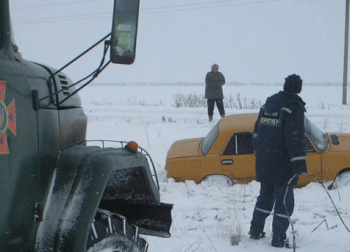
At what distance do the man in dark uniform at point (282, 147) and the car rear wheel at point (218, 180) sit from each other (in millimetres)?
2627

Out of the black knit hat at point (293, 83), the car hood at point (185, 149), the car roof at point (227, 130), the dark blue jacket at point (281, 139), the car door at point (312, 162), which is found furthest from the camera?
the car hood at point (185, 149)

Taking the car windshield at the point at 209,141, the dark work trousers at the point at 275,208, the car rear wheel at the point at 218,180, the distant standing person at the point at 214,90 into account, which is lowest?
the car rear wheel at the point at 218,180

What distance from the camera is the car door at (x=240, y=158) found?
7711 mm

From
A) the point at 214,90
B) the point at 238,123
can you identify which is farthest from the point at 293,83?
the point at 214,90

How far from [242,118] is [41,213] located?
235 inches

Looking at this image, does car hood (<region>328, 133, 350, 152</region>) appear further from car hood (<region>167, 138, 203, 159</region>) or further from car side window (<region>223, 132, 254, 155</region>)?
car hood (<region>167, 138, 203, 159</region>)

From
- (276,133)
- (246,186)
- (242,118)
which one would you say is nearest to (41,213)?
(276,133)

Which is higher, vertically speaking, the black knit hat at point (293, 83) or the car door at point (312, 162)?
the black knit hat at point (293, 83)

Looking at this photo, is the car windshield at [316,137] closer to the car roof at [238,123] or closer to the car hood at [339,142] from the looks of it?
the car hood at [339,142]

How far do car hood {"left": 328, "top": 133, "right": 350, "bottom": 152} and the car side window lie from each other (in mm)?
1273

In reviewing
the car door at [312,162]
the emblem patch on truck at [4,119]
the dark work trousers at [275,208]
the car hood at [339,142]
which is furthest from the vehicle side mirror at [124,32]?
the car hood at [339,142]

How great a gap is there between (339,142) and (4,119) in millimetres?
6349

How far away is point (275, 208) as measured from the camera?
200 inches

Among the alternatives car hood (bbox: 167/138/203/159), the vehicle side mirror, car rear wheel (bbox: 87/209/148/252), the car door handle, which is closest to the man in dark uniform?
car rear wheel (bbox: 87/209/148/252)
